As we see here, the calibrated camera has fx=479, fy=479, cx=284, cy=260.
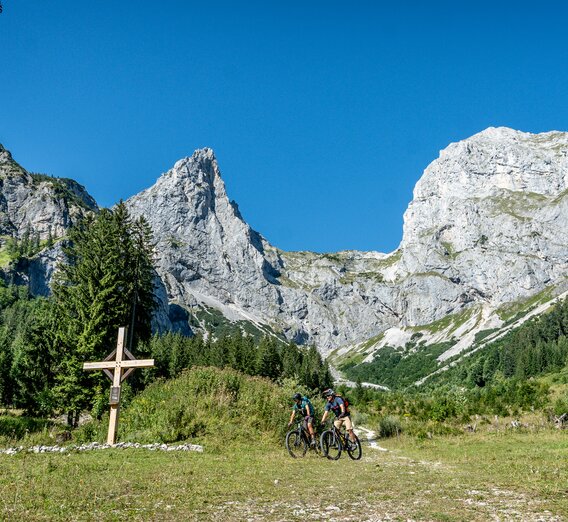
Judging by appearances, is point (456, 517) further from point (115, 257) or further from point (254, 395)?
point (115, 257)

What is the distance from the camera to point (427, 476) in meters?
12.8

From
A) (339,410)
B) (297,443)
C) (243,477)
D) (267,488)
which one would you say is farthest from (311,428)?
(267,488)

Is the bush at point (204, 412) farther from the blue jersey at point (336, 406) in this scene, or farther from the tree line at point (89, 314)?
the tree line at point (89, 314)

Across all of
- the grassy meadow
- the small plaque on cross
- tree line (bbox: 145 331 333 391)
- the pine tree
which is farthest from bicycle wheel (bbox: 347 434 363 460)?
tree line (bbox: 145 331 333 391)

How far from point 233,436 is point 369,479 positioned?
8.38 metres

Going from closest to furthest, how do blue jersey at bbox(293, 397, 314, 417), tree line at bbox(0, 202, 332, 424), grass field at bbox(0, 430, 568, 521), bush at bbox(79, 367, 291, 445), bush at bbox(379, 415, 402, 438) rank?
grass field at bbox(0, 430, 568, 521)
blue jersey at bbox(293, 397, 314, 417)
bush at bbox(79, 367, 291, 445)
tree line at bbox(0, 202, 332, 424)
bush at bbox(379, 415, 402, 438)

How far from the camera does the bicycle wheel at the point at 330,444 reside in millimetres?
17641

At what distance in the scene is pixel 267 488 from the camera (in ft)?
34.4

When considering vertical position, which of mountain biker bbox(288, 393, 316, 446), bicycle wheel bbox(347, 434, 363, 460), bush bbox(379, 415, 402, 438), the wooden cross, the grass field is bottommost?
bush bbox(379, 415, 402, 438)

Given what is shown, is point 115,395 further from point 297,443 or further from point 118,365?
point 297,443

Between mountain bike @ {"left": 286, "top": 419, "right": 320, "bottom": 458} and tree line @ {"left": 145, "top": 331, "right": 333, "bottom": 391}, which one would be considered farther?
tree line @ {"left": 145, "top": 331, "right": 333, "bottom": 391}

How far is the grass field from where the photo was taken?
7.76 m

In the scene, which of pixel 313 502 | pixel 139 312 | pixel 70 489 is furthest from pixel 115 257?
pixel 313 502

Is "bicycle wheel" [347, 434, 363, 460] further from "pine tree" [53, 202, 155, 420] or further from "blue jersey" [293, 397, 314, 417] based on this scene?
"pine tree" [53, 202, 155, 420]
